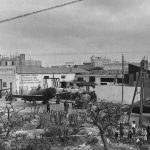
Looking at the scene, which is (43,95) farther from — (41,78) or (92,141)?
(92,141)

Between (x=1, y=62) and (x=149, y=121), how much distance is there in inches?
2719

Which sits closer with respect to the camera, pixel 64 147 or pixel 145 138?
pixel 64 147

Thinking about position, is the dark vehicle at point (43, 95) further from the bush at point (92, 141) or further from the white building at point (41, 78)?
the bush at point (92, 141)

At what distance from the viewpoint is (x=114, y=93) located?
132 ft

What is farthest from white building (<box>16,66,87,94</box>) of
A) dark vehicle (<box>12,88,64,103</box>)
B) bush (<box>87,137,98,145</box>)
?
bush (<box>87,137,98,145</box>)

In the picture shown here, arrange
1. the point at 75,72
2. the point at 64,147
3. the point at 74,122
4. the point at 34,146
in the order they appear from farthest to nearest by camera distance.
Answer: the point at 75,72 < the point at 74,122 < the point at 64,147 < the point at 34,146

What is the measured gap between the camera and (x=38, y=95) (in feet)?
137

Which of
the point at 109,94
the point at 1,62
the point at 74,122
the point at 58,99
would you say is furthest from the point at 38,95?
the point at 1,62

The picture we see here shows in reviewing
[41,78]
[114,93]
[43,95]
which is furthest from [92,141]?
[41,78]

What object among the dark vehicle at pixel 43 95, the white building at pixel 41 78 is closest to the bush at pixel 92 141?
the dark vehicle at pixel 43 95

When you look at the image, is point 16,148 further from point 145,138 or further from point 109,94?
point 109,94

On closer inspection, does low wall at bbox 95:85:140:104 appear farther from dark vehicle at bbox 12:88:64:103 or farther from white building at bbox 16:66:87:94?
white building at bbox 16:66:87:94

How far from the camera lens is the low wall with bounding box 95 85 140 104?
3856 cm

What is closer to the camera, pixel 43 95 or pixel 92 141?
pixel 92 141
